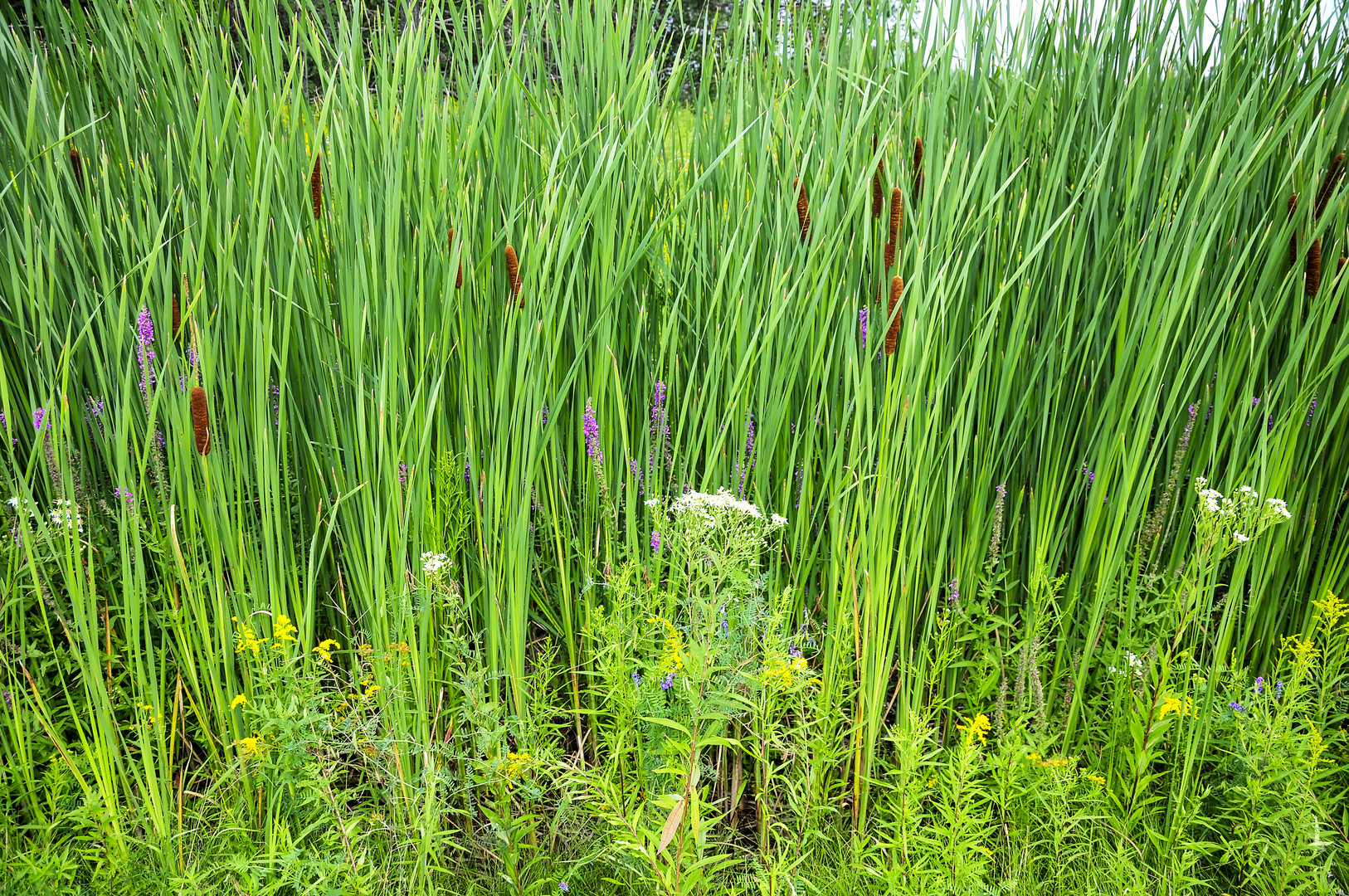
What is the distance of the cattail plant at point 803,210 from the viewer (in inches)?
62.1

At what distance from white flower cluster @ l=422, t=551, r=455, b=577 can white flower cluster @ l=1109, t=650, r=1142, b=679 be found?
1.31m

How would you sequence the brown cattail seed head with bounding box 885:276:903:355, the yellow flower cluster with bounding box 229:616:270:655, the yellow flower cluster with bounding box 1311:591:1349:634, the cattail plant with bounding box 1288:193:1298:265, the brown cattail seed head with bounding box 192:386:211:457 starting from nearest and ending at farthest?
the brown cattail seed head with bounding box 192:386:211:457
the brown cattail seed head with bounding box 885:276:903:355
the yellow flower cluster with bounding box 229:616:270:655
the yellow flower cluster with bounding box 1311:591:1349:634
the cattail plant with bounding box 1288:193:1298:265

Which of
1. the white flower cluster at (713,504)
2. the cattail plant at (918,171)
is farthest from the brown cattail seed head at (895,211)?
the white flower cluster at (713,504)

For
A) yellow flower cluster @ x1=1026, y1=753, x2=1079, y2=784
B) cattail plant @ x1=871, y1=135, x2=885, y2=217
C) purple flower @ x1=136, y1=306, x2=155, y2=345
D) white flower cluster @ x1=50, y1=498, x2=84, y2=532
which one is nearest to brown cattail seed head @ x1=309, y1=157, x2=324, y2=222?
purple flower @ x1=136, y1=306, x2=155, y2=345

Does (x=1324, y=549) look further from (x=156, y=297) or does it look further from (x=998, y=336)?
(x=156, y=297)

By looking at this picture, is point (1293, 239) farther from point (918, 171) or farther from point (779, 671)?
point (779, 671)

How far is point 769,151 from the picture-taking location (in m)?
1.76

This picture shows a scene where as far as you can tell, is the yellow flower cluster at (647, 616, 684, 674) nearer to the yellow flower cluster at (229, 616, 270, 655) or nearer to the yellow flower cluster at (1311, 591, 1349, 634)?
the yellow flower cluster at (229, 616, 270, 655)

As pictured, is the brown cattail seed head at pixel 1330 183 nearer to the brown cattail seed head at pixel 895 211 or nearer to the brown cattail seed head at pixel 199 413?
the brown cattail seed head at pixel 895 211

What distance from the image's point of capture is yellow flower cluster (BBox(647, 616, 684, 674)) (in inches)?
49.0

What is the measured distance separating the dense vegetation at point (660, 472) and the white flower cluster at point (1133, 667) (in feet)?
0.12

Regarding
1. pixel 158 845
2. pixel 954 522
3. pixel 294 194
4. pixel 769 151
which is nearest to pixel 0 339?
pixel 294 194

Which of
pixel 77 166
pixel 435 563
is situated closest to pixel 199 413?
pixel 435 563

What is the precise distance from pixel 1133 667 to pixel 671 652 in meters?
0.97
